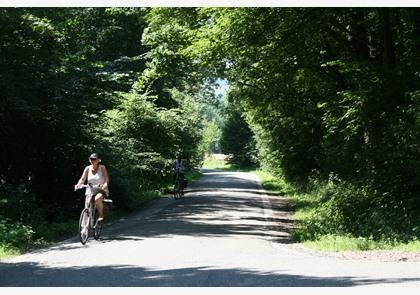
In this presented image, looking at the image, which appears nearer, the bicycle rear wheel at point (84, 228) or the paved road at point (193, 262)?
the paved road at point (193, 262)

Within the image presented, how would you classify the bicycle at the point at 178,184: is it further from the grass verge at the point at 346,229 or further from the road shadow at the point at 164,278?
the road shadow at the point at 164,278

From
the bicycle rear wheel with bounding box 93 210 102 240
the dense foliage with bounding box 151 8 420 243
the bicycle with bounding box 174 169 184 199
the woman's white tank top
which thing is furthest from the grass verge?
the bicycle with bounding box 174 169 184 199

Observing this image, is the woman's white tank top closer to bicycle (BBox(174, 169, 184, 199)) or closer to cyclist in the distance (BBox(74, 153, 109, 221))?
cyclist in the distance (BBox(74, 153, 109, 221))

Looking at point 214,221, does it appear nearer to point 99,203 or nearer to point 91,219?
point 99,203

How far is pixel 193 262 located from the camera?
10.3m

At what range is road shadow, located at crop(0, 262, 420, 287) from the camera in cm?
805

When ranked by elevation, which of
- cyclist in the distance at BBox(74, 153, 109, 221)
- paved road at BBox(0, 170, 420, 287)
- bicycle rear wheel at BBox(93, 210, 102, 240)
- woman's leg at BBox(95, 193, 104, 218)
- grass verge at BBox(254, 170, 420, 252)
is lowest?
grass verge at BBox(254, 170, 420, 252)

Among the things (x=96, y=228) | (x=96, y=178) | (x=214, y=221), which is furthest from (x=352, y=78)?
(x=96, y=228)

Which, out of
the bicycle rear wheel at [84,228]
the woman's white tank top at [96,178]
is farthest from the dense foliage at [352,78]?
the bicycle rear wheel at [84,228]

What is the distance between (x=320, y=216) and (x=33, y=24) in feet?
30.5

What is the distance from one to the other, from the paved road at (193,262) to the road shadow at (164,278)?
0.04 feet

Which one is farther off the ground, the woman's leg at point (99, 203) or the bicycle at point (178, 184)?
the woman's leg at point (99, 203)

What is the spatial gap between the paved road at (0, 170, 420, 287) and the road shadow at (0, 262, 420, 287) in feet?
0.04

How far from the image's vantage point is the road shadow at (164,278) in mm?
8047
